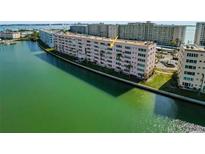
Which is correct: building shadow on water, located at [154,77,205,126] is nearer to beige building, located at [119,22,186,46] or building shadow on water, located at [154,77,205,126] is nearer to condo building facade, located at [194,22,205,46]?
beige building, located at [119,22,186,46]

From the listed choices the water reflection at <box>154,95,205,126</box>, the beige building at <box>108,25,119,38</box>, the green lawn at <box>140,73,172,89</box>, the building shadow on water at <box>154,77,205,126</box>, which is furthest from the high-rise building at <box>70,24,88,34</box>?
the water reflection at <box>154,95,205,126</box>

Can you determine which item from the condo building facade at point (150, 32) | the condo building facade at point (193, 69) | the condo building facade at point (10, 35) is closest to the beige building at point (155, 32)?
the condo building facade at point (150, 32)

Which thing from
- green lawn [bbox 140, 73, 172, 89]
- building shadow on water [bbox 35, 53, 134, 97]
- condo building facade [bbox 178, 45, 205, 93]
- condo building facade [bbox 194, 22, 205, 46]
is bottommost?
building shadow on water [bbox 35, 53, 134, 97]

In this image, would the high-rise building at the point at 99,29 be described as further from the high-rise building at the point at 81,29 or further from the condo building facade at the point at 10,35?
the condo building facade at the point at 10,35

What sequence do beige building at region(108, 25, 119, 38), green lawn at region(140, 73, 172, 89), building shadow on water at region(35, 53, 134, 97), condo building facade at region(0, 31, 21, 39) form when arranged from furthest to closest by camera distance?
condo building facade at region(0, 31, 21, 39)
beige building at region(108, 25, 119, 38)
building shadow on water at region(35, 53, 134, 97)
green lawn at region(140, 73, 172, 89)

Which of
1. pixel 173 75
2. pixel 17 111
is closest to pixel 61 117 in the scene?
pixel 17 111

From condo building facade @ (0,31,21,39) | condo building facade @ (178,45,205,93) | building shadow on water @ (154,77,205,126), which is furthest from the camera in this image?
condo building facade @ (0,31,21,39)

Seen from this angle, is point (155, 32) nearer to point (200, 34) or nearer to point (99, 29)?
point (200, 34)

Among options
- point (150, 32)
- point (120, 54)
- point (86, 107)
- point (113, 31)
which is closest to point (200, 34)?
point (150, 32)
